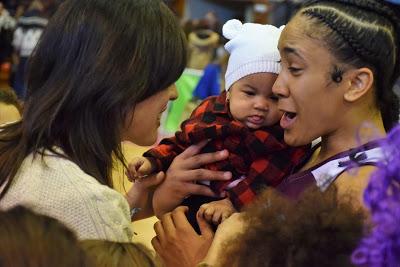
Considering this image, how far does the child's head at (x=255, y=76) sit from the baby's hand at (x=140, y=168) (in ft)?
1.10

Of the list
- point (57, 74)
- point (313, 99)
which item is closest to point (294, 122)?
point (313, 99)

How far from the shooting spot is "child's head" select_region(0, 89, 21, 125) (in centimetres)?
279

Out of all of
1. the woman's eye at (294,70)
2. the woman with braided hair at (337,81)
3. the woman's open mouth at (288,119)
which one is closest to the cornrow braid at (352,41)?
the woman with braided hair at (337,81)

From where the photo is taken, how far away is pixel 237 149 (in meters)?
2.12

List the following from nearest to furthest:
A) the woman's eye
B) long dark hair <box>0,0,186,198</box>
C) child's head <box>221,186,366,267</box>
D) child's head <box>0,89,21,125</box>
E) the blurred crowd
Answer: child's head <box>221,186,366,267</box>, long dark hair <box>0,0,186,198</box>, the woman's eye, child's head <box>0,89,21,125</box>, the blurred crowd

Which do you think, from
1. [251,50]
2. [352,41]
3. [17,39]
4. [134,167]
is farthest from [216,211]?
[17,39]

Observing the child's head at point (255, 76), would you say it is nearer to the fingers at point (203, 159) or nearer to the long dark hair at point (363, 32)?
the fingers at point (203, 159)

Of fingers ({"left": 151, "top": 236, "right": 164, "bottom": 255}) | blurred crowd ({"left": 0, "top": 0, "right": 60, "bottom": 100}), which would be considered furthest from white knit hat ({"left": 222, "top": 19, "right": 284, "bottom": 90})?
blurred crowd ({"left": 0, "top": 0, "right": 60, "bottom": 100})

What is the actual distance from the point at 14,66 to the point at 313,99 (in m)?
8.28

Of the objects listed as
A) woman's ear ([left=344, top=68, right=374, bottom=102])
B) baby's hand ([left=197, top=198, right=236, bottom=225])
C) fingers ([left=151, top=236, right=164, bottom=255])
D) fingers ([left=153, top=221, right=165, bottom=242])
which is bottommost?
fingers ([left=151, top=236, right=164, bottom=255])

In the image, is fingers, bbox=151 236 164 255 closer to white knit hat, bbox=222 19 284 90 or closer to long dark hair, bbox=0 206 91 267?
white knit hat, bbox=222 19 284 90

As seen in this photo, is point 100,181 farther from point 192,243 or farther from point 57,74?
point 192,243

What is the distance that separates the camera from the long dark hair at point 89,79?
1.64m

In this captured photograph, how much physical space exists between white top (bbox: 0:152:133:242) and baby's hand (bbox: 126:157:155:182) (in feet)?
2.22
